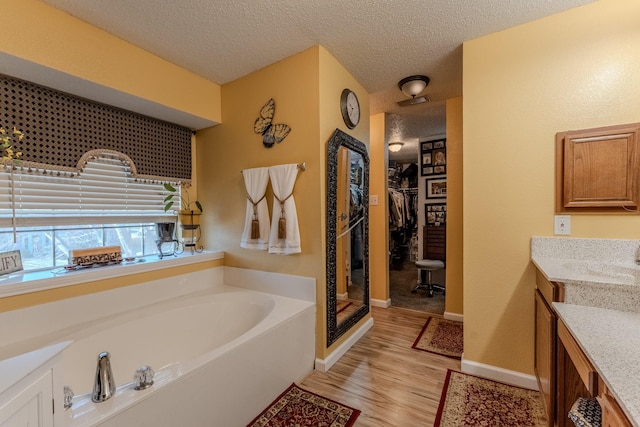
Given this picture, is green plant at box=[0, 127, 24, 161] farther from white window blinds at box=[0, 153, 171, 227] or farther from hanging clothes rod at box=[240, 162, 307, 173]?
hanging clothes rod at box=[240, 162, 307, 173]

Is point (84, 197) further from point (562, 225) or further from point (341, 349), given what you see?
point (562, 225)

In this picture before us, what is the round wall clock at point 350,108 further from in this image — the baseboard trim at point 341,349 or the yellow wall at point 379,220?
the baseboard trim at point 341,349

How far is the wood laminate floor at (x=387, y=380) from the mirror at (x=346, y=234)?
9.5 inches

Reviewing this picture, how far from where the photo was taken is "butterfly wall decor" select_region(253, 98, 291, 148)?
2221 millimetres

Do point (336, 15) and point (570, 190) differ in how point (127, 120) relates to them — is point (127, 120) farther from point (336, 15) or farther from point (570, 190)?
point (570, 190)

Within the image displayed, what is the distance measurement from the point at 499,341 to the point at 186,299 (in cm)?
237

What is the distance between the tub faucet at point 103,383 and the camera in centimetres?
105

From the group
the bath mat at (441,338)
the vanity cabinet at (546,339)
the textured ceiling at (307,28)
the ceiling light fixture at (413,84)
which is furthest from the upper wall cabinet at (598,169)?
the bath mat at (441,338)

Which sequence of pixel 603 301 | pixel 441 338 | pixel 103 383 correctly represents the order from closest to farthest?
pixel 103 383 → pixel 603 301 → pixel 441 338

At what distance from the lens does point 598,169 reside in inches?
62.2

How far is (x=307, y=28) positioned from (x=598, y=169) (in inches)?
78.2

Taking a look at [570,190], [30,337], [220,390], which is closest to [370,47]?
[570,190]

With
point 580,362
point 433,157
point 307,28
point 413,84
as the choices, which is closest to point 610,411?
point 580,362

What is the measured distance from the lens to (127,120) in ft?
7.43
